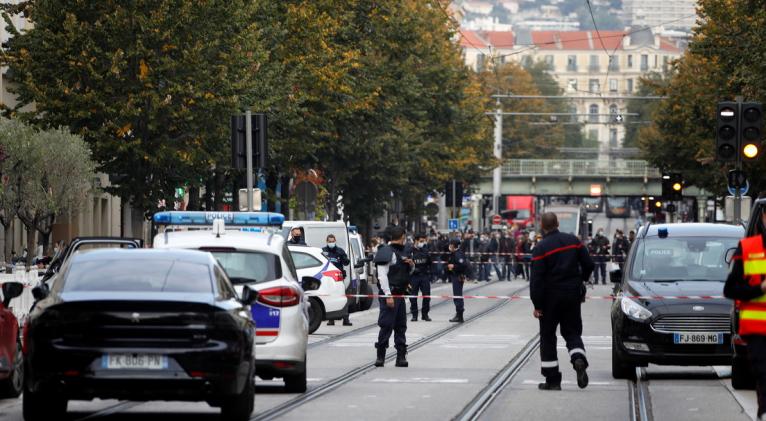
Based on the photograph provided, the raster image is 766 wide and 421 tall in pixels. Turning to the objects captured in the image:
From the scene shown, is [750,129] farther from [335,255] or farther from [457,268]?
[335,255]

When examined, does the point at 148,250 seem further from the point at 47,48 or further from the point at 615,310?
the point at 47,48

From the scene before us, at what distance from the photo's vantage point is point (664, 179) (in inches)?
1955

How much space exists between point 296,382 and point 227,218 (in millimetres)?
10910

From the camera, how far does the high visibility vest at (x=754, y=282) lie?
12898mm

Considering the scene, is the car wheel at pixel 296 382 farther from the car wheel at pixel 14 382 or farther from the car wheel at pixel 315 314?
the car wheel at pixel 315 314

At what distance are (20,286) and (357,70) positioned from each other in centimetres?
4025

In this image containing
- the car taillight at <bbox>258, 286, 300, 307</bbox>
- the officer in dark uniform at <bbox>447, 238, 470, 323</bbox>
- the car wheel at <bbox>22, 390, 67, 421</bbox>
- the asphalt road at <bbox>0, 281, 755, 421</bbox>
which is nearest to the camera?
the car wheel at <bbox>22, 390, 67, 421</bbox>

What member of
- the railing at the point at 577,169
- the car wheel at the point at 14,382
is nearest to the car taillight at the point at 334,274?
the car wheel at the point at 14,382

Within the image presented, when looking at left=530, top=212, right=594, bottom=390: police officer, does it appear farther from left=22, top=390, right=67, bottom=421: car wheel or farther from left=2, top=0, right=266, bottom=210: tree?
left=2, top=0, right=266, bottom=210: tree

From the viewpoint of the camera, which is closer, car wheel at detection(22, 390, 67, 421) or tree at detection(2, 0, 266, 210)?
car wheel at detection(22, 390, 67, 421)

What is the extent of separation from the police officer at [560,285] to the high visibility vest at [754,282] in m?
5.04

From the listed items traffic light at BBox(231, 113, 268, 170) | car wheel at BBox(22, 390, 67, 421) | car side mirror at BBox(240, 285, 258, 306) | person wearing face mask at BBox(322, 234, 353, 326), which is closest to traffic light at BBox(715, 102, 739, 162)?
traffic light at BBox(231, 113, 268, 170)

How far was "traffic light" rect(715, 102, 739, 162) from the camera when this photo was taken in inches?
1123

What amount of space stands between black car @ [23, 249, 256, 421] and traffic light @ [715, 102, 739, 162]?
617 inches
